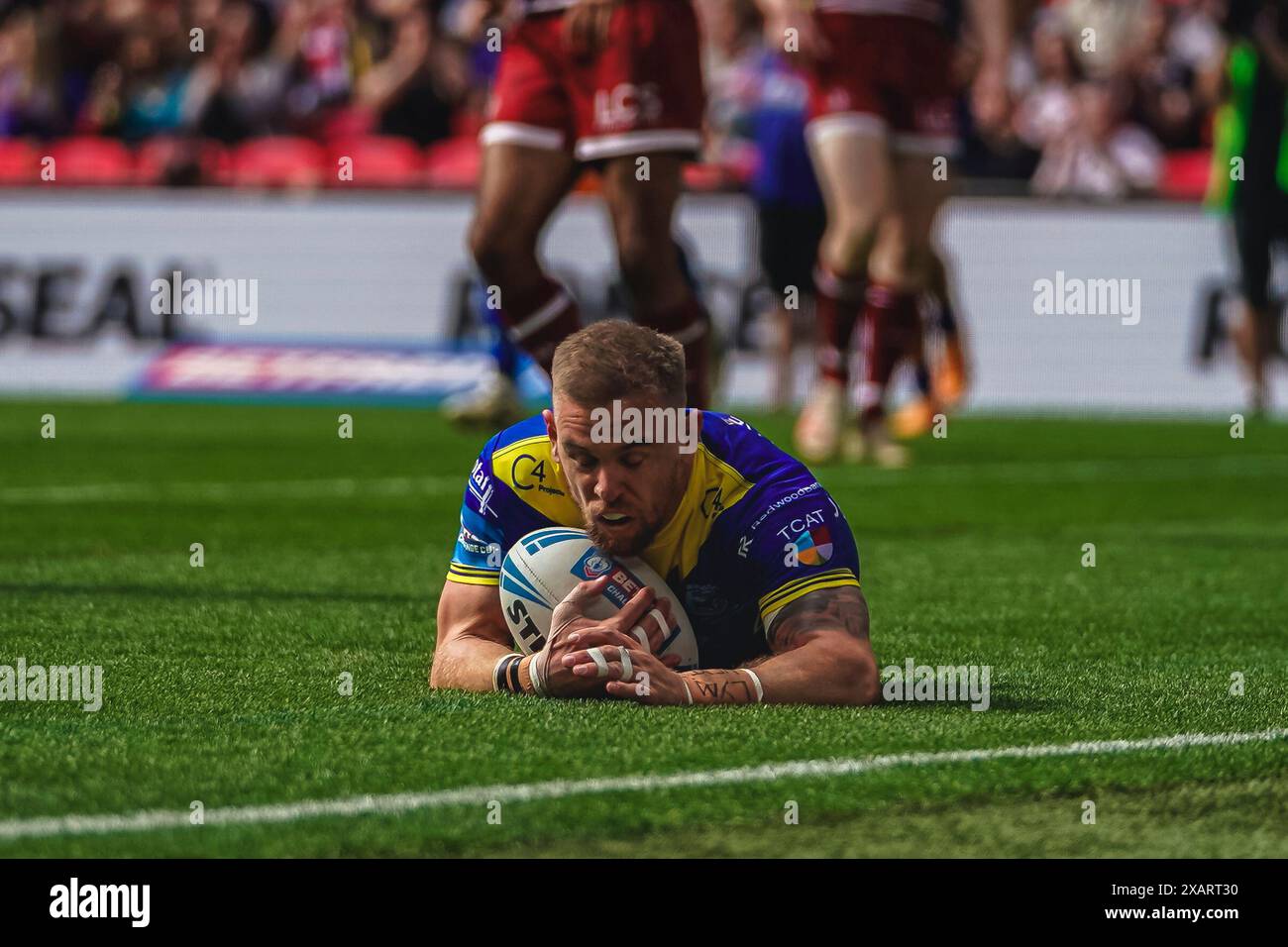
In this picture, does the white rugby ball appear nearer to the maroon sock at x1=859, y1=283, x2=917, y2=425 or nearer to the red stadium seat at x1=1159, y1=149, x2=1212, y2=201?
the maroon sock at x1=859, y1=283, x2=917, y2=425

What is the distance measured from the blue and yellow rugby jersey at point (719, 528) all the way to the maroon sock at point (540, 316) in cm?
300

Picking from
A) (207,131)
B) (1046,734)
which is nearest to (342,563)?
(1046,734)

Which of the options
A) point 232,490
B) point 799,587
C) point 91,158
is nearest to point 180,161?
point 91,158

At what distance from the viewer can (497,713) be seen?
14.7 feet

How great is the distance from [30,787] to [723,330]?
13009 mm

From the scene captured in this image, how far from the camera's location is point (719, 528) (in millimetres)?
4707

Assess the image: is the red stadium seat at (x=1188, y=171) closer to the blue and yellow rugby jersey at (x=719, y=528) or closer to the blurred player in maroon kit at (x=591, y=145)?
the blurred player in maroon kit at (x=591, y=145)

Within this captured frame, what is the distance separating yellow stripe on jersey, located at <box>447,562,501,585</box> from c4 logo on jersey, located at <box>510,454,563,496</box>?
21 cm

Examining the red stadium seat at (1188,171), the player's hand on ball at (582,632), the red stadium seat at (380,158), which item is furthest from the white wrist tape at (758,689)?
the red stadium seat at (380,158)

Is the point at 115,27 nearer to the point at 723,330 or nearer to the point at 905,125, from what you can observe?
the point at 723,330

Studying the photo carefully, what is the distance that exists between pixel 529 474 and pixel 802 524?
23.4 inches

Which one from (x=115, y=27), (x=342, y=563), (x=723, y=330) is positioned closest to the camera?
(x=342, y=563)

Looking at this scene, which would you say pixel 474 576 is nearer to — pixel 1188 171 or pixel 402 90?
pixel 1188 171

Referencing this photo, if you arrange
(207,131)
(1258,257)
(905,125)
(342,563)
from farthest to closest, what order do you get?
(207,131)
(1258,257)
(905,125)
(342,563)
